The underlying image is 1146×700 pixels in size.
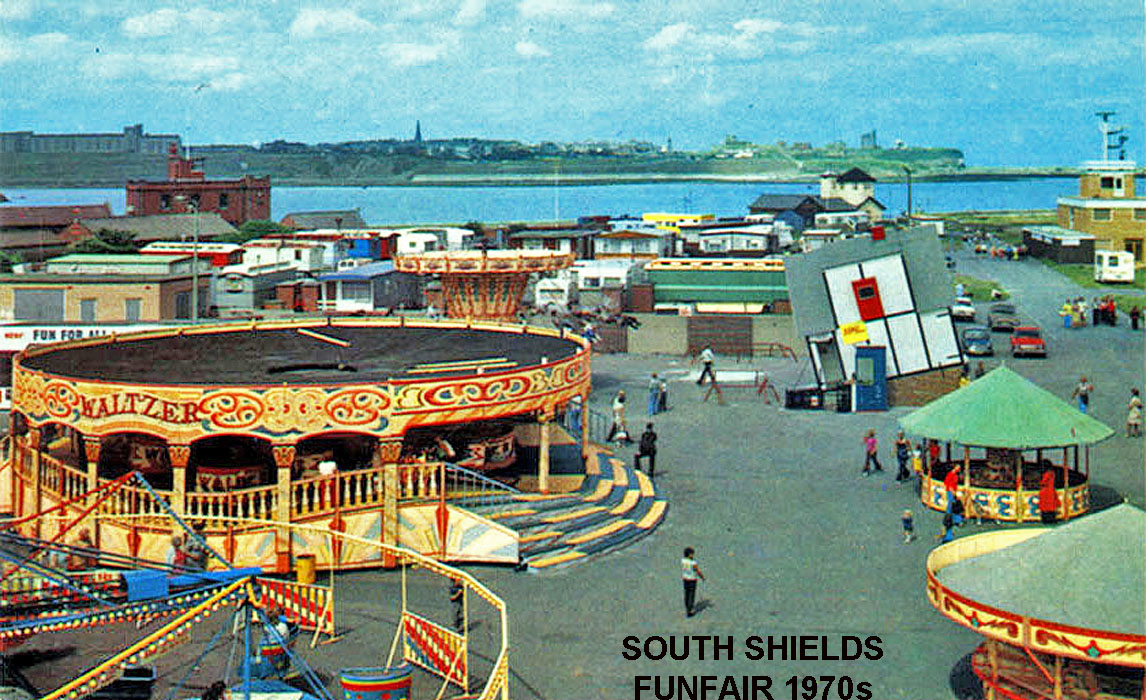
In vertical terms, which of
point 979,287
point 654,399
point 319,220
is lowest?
point 654,399

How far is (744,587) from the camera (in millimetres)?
24984

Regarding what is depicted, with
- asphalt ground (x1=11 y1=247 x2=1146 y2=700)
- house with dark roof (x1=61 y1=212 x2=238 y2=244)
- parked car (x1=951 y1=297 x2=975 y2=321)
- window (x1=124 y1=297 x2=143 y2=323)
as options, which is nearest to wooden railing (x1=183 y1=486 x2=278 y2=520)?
asphalt ground (x1=11 y1=247 x2=1146 y2=700)

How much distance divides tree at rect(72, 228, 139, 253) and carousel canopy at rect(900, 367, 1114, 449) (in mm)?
70887

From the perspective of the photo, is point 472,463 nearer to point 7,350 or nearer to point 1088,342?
point 7,350

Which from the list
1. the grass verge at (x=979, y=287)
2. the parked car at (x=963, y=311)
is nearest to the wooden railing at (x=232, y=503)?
the parked car at (x=963, y=311)

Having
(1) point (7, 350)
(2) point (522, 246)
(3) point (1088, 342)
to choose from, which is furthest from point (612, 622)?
(2) point (522, 246)

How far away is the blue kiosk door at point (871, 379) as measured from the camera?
45031mm

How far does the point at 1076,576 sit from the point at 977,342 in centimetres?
4301

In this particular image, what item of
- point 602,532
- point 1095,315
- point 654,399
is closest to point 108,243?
point 654,399

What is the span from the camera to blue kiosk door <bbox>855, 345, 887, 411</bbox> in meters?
45.0

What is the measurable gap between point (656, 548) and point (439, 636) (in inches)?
326

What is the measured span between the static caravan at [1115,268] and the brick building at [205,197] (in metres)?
86.1

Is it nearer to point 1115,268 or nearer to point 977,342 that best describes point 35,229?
point 977,342

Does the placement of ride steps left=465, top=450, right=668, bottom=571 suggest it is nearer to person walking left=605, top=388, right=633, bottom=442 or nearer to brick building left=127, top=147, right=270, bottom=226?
person walking left=605, top=388, right=633, bottom=442
